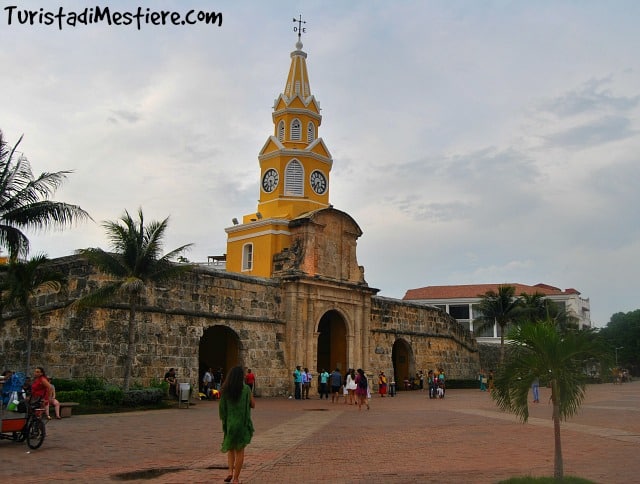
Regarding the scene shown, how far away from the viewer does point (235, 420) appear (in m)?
8.29

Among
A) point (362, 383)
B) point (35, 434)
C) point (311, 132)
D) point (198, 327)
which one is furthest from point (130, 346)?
point (311, 132)

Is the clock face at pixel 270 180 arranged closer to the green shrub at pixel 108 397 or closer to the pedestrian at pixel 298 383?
the pedestrian at pixel 298 383

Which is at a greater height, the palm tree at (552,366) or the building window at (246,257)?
the building window at (246,257)

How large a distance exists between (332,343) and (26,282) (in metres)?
17.2

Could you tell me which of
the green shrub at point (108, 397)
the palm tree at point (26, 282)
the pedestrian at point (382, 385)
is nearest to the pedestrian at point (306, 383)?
the pedestrian at point (382, 385)

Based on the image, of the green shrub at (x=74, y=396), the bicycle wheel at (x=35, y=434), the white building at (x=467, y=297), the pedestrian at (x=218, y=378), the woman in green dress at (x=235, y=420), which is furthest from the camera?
the white building at (x=467, y=297)

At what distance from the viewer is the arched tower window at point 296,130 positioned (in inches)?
1331

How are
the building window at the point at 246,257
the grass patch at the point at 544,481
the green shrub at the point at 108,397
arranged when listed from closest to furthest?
the grass patch at the point at 544,481, the green shrub at the point at 108,397, the building window at the point at 246,257

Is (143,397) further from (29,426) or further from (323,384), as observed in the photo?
(323,384)

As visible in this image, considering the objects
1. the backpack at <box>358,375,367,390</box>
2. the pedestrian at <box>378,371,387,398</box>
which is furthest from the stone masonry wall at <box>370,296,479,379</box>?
the backpack at <box>358,375,367,390</box>

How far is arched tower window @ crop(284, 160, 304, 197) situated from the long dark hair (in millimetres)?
24561

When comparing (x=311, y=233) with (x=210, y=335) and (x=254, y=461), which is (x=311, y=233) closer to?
(x=210, y=335)

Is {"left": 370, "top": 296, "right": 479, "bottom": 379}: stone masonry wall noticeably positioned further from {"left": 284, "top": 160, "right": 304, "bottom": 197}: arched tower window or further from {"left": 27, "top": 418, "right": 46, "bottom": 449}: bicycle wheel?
{"left": 27, "top": 418, "right": 46, "bottom": 449}: bicycle wheel

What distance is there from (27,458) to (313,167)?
81.0 feet
